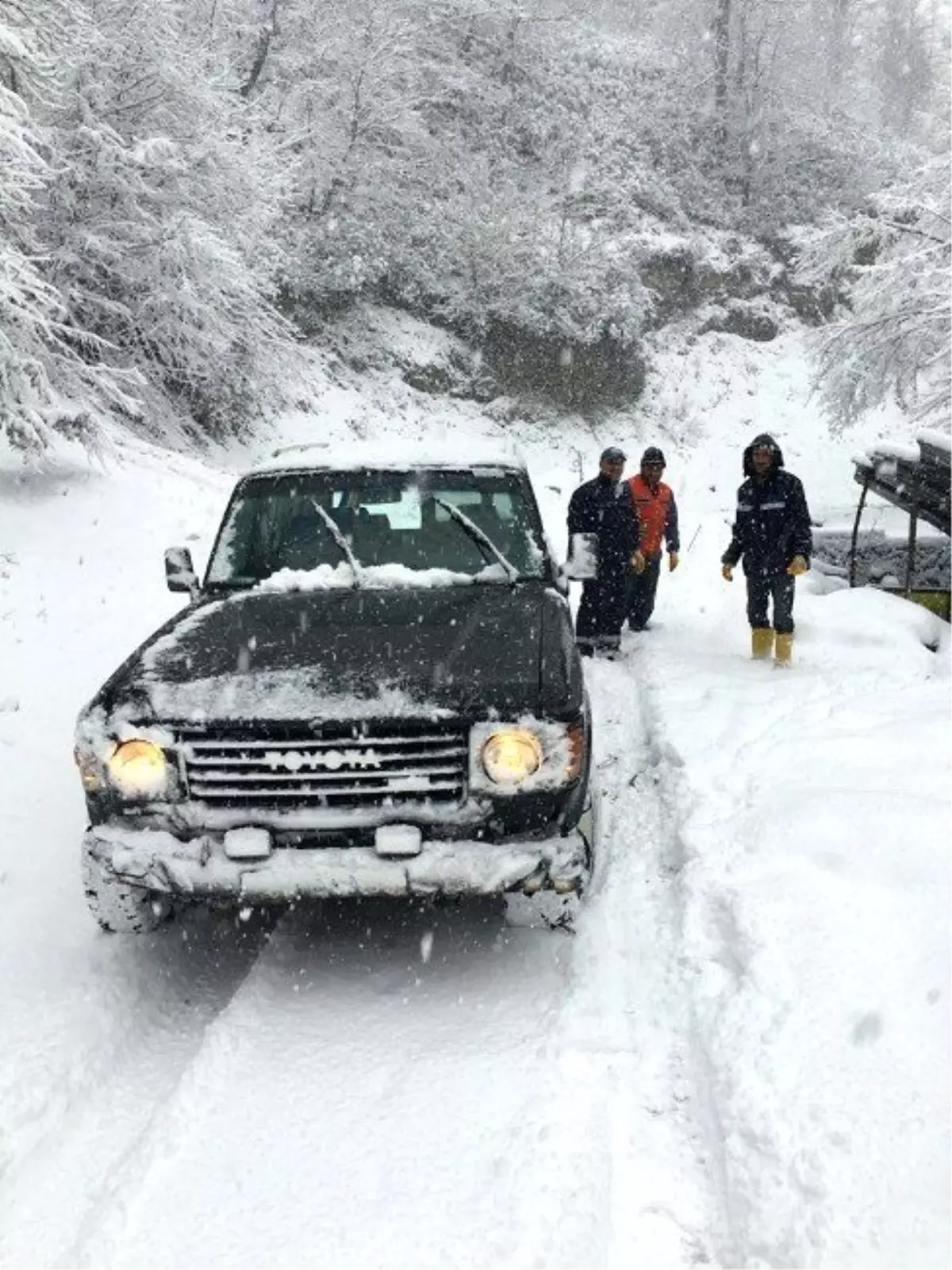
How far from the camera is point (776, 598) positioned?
760cm

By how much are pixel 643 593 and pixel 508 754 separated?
6133 mm

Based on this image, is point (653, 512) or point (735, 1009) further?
point (653, 512)

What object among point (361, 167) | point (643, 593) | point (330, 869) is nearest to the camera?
point (330, 869)

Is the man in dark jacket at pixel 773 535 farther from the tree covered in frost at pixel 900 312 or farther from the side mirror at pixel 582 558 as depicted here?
the tree covered in frost at pixel 900 312

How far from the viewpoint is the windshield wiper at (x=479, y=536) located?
15.9 ft

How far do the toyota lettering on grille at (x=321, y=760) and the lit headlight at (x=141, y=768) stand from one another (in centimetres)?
39

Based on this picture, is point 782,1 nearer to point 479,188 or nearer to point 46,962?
point 479,188

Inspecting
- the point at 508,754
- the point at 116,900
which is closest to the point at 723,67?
the point at 508,754

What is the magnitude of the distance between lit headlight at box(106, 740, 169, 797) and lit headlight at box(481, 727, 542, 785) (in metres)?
1.15

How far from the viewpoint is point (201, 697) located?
142 inches

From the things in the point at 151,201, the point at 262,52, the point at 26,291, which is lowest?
the point at 26,291

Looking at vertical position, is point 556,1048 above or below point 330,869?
below

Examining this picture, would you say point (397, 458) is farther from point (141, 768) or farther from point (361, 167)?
point (361, 167)

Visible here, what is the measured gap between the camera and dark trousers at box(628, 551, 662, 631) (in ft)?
30.2
